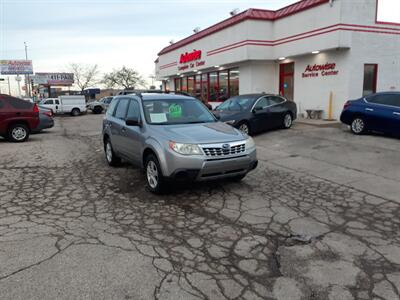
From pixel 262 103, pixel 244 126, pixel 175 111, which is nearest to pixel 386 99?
pixel 262 103

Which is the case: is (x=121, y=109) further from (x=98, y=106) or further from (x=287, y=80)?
(x=98, y=106)

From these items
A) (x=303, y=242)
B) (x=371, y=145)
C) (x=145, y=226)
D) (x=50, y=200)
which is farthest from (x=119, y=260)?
(x=371, y=145)

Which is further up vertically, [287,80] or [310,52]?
[310,52]

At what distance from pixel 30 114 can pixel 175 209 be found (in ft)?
32.3

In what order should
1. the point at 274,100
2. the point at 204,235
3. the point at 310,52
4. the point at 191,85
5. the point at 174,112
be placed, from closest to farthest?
1. the point at 204,235
2. the point at 174,112
3. the point at 274,100
4. the point at 310,52
5. the point at 191,85

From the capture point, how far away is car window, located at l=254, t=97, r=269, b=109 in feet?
40.6

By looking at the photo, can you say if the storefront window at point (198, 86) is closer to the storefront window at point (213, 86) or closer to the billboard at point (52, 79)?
the storefront window at point (213, 86)

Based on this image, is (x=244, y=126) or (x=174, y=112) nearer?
(x=174, y=112)

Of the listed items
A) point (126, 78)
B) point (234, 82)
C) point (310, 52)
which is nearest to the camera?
point (310, 52)

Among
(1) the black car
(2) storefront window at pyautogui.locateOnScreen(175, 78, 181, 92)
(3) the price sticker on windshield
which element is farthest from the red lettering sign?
(3) the price sticker on windshield

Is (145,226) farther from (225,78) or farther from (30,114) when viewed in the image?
(225,78)

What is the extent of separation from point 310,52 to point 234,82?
638cm

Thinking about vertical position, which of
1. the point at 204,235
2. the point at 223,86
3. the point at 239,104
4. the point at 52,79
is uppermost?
the point at 52,79

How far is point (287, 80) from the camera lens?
725 inches
